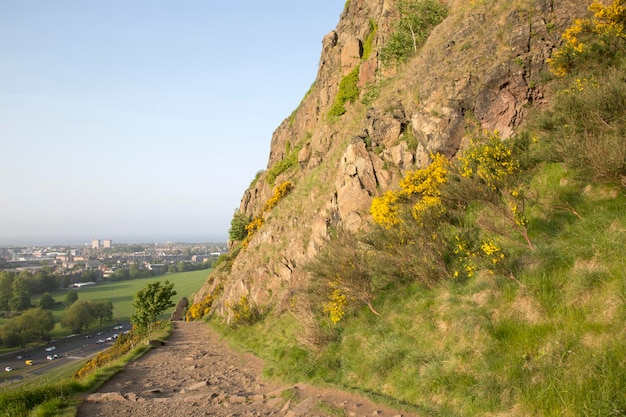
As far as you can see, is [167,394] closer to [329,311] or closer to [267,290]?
[329,311]

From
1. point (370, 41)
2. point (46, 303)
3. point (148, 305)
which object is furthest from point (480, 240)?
point (46, 303)

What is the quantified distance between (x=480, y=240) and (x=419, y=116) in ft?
32.1

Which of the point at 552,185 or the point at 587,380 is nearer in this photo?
the point at 587,380

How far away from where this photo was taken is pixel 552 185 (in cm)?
1234

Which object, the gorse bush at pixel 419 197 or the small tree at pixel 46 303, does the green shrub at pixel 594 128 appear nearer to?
the gorse bush at pixel 419 197

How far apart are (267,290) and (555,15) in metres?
22.7

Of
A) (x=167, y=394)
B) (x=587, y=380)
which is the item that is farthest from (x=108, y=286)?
(x=587, y=380)

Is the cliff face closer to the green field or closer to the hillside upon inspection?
the hillside

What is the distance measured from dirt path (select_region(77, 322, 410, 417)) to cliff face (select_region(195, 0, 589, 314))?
6295mm

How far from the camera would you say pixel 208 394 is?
10336 millimetres

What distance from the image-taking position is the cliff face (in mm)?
16234

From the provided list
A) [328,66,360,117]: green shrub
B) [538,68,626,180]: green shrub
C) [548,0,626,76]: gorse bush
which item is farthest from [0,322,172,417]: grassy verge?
A: [328,66,360,117]: green shrub

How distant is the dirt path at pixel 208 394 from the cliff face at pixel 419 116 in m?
6.29

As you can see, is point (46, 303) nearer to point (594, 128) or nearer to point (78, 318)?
A: point (78, 318)
